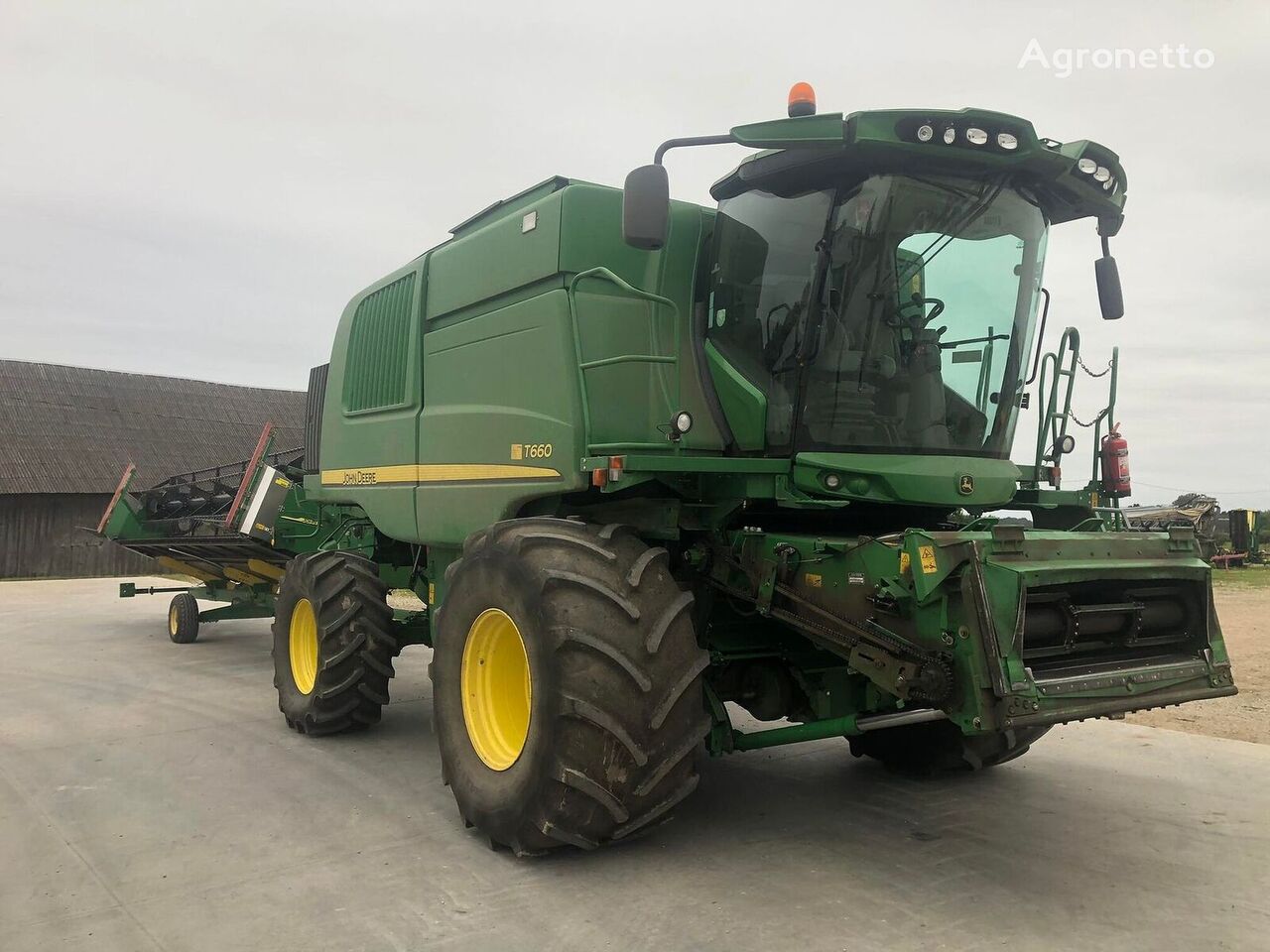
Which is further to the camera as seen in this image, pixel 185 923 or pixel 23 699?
pixel 23 699

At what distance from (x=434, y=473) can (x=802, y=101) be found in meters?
3.06

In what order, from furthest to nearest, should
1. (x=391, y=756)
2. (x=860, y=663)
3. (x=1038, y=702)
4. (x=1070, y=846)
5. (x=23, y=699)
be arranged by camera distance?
(x=23, y=699), (x=391, y=756), (x=1070, y=846), (x=860, y=663), (x=1038, y=702)

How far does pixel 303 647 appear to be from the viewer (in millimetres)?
6957

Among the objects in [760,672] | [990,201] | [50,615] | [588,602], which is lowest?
[50,615]

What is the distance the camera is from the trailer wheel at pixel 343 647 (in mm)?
6312

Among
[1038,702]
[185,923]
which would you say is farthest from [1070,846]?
[185,923]

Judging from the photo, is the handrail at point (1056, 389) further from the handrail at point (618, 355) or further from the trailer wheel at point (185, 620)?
the trailer wheel at point (185, 620)

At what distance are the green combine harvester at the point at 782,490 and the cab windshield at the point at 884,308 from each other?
0.01 meters

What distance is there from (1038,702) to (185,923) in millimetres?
3230

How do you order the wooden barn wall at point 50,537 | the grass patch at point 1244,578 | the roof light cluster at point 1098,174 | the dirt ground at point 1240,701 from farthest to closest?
the wooden barn wall at point 50,537 < the grass patch at point 1244,578 < the dirt ground at point 1240,701 < the roof light cluster at point 1098,174

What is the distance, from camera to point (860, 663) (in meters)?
3.85

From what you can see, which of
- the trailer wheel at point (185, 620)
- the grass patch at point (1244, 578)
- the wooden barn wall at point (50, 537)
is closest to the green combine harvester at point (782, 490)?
the trailer wheel at point (185, 620)

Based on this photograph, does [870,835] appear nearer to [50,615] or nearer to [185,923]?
[185,923]

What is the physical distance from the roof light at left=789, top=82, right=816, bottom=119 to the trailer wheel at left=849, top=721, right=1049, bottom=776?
333 centimetres
